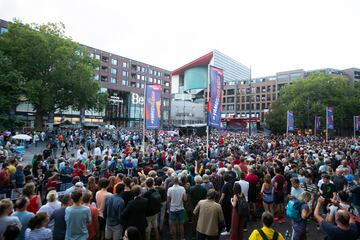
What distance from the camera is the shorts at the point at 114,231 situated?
5098mm

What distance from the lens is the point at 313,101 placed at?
49.1m

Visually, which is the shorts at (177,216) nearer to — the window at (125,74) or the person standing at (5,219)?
the person standing at (5,219)

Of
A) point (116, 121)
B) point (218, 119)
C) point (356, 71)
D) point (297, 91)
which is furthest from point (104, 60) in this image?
point (356, 71)

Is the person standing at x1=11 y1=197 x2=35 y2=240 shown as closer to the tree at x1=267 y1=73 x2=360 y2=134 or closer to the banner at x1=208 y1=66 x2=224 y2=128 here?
the banner at x1=208 y1=66 x2=224 y2=128

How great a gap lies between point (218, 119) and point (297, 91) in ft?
147

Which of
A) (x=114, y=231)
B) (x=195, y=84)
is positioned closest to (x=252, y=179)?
(x=114, y=231)

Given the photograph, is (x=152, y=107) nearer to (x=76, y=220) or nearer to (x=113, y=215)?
(x=113, y=215)

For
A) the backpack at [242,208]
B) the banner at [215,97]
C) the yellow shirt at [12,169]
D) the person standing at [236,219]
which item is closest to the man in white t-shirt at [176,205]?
the person standing at [236,219]

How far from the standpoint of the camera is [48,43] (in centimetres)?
3098

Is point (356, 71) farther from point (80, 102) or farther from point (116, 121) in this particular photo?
point (80, 102)

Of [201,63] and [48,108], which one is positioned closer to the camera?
[48,108]

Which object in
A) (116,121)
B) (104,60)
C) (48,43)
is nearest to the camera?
(48,43)

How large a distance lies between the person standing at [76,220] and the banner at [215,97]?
8.88m

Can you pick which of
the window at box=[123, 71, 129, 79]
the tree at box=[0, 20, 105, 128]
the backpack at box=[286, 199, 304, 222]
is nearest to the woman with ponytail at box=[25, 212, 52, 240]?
the backpack at box=[286, 199, 304, 222]
